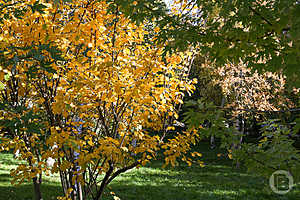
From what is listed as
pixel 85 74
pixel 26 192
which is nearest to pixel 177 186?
pixel 26 192

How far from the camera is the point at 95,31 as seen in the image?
2656 millimetres

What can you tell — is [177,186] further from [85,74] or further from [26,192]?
[85,74]

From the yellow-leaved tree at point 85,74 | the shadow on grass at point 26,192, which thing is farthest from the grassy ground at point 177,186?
the yellow-leaved tree at point 85,74

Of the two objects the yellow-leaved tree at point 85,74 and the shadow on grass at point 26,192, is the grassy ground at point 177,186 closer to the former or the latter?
the shadow on grass at point 26,192

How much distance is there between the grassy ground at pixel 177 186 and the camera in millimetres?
6098

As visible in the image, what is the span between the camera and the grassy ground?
6098mm

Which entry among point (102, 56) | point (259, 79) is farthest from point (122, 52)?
point (259, 79)

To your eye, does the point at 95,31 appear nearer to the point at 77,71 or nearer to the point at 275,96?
the point at 77,71

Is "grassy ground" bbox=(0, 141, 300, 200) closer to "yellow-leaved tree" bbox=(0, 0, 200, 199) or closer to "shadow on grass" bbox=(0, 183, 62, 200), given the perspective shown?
"shadow on grass" bbox=(0, 183, 62, 200)

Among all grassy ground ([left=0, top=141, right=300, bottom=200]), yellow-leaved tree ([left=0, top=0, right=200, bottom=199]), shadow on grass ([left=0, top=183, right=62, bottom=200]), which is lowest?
shadow on grass ([left=0, top=183, right=62, bottom=200])

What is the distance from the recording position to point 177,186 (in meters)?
7.07

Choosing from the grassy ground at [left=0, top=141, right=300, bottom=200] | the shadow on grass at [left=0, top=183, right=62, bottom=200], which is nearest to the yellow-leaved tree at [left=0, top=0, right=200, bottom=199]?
the grassy ground at [left=0, top=141, right=300, bottom=200]

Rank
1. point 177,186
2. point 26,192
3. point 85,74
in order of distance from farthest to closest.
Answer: point 177,186, point 26,192, point 85,74

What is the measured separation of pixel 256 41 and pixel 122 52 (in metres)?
1.59
